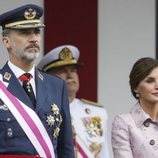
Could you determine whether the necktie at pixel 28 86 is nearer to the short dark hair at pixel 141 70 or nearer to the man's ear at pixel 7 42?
the man's ear at pixel 7 42

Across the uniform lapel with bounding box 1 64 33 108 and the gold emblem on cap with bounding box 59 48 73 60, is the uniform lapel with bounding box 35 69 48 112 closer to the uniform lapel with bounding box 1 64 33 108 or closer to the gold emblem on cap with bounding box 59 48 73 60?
the uniform lapel with bounding box 1 64 33 108

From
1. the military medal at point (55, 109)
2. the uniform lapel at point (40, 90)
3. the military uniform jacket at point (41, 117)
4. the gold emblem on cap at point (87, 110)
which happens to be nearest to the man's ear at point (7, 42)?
the military uniform jacket at point (41, 117)

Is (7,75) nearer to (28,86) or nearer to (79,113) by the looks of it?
(28,86)

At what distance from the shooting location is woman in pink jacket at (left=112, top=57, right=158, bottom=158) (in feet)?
19.6

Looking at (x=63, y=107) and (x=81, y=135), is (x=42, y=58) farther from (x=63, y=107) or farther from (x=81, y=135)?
(x=63, y=107)

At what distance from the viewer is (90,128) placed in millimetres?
7121

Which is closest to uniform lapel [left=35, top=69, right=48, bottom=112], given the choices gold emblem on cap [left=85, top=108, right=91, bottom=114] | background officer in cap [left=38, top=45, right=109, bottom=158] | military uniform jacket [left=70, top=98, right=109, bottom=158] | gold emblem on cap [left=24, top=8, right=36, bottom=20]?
gold emblem on cap [left=24, top=8, right=36, bottom=20]

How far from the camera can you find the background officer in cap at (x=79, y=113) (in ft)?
23.0

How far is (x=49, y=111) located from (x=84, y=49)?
2122mm

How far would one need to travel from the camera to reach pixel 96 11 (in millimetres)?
7867

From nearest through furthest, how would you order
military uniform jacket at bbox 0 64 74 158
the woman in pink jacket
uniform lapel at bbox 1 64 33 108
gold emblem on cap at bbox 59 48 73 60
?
military uniform jacket at bbox 0 64 74 158 → uniform lapel at bbox 1 64 33 108 → the woman in pink jacket → gold emblem on cap at bbox 59 48 73 60

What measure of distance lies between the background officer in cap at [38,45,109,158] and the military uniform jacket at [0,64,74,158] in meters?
1.08

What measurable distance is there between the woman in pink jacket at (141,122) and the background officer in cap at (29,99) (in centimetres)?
30

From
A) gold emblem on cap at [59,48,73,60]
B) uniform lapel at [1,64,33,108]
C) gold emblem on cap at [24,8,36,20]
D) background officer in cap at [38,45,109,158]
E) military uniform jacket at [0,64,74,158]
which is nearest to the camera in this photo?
military uniform jacket at [0,64,74,158]
